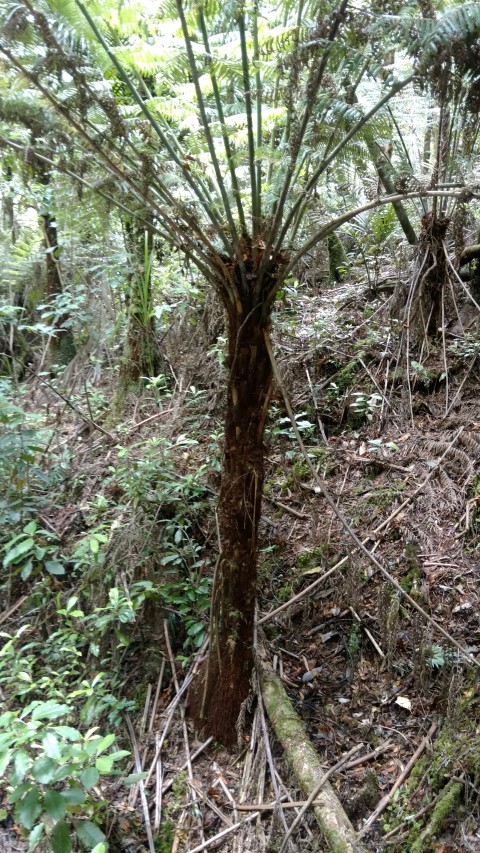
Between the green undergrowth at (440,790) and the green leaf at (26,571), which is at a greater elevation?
the green leaf at (26,571)

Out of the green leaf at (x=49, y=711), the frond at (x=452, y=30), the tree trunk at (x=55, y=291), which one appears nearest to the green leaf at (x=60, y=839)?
the green leaf at (x=49, y=711)

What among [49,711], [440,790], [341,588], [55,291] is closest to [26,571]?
[49,711]

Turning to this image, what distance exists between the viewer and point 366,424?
3.97 metres

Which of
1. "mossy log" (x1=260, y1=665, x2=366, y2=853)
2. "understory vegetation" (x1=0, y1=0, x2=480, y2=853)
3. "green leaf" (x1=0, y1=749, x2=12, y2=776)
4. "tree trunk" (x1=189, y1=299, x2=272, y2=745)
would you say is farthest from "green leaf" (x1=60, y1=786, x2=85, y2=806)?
"mossy log" (x1=260, y1=665, x2=366, y2=853)

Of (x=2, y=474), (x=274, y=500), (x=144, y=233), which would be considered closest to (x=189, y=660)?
(x=274, y=500)

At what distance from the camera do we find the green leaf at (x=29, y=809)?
6.35ft

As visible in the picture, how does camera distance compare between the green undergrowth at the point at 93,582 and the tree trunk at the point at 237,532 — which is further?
the green undergrowth at the point at 93,582

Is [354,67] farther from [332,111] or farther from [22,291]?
[22,291]

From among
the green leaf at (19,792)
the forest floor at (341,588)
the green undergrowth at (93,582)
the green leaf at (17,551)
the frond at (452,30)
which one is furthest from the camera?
the green leaf at (17,551)

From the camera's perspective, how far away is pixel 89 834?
6.77 feet

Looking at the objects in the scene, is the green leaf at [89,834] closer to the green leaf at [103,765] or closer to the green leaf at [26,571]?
the green leaf at [103,765]

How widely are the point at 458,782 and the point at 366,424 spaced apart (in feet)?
7.53

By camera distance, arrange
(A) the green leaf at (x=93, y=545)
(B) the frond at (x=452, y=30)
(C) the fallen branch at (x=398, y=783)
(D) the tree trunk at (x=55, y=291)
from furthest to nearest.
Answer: (D) the tree trunk at (x=55, y=291)
(A) the green leaf at (x=93, y=545)
(C) the fallen branch at (x=398, y=783)
(B) the frond at (x=452, y=30)

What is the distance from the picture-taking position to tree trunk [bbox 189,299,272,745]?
226 cm
